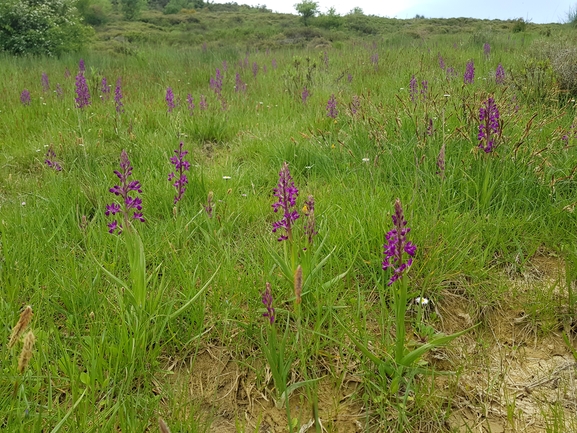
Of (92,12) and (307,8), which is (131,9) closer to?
(92,12)

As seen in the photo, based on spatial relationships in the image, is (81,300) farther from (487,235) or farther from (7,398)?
(487,235)

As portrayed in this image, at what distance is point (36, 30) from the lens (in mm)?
13766

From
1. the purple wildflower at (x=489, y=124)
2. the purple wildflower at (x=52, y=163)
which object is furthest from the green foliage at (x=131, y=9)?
the purple wildflower at (x=489, y=124)

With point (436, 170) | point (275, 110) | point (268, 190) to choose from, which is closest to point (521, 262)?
point (436, 170)

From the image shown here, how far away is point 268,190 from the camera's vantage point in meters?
3.18

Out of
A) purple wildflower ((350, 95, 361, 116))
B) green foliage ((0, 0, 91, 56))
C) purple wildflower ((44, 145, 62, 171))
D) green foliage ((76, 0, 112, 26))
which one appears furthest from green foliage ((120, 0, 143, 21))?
purple wildflower ((350, 95, 361, 116))

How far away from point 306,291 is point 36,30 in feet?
53.2

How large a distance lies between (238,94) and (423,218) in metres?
4.57

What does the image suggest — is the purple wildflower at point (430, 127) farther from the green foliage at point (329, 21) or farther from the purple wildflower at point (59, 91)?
the green foliage at point (329, 21)

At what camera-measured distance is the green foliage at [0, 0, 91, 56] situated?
13.4 m

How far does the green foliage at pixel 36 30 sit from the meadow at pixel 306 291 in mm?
12423

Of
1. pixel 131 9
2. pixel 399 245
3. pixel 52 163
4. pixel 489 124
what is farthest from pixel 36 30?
pixel 131 9

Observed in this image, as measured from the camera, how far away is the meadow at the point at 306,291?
4.74 feet

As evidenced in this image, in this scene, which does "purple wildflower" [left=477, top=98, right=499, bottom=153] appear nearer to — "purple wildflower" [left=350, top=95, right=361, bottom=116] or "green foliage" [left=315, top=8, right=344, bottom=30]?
"purple wildflower" [left=350, top=95, right=361, bottom=116]
